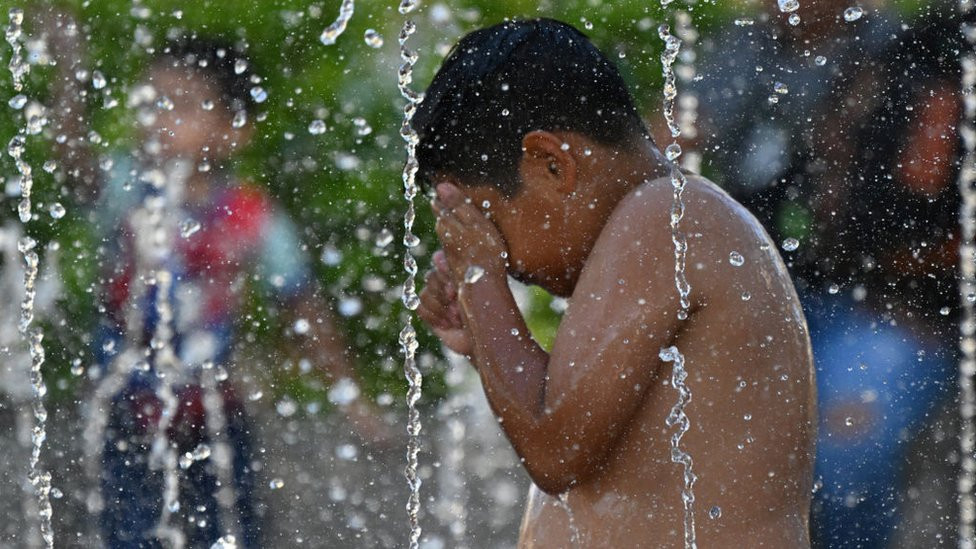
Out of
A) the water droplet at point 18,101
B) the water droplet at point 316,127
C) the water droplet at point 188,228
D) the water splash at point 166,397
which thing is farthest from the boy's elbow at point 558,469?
the water droplet at point 18,101

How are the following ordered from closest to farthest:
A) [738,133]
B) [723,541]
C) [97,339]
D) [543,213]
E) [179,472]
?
[723,541] → [543,213] → [179,472] → [738,133] → [97,339]

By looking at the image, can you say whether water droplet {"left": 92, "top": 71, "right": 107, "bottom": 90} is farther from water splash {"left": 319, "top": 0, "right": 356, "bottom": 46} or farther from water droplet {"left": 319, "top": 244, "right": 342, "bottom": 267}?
water splash {"left": 319, "top": 0, "right": 356, "bottom": 46}

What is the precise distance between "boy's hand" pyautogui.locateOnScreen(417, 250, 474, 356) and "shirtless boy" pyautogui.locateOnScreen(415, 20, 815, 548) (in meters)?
0.02

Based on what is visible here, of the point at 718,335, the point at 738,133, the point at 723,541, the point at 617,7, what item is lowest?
the point at 738,133

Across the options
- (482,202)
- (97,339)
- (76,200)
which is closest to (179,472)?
(97,339)

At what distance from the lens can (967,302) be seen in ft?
19.4

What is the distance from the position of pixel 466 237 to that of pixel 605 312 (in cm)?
32

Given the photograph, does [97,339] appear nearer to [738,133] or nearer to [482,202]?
[738,133]

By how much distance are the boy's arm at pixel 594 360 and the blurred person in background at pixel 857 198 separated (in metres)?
2.96

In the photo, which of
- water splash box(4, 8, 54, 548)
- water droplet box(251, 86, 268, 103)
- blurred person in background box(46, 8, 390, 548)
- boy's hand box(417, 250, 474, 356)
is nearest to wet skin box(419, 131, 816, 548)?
boy's hand box(417, 250, 474, 356)

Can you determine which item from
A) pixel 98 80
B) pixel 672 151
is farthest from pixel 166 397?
pixel 672 151

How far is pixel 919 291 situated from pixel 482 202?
366cm

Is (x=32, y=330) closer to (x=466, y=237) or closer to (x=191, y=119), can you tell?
(x=191, y=119)

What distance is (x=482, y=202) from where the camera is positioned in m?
2.30
